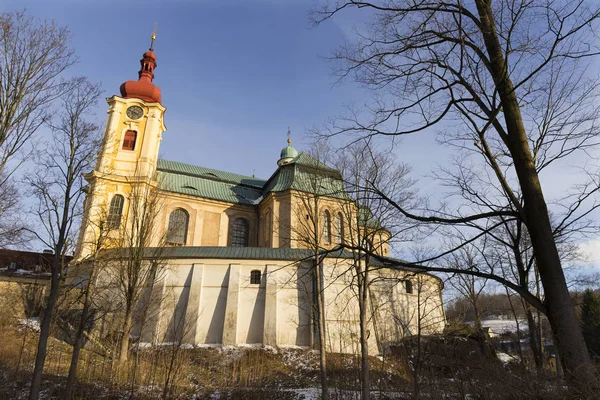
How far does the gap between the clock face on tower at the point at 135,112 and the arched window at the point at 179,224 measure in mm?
8938

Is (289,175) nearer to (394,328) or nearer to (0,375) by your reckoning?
(394,328)

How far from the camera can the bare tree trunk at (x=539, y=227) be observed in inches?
161

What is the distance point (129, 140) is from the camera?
32.8 meters

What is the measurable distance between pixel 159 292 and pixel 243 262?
Answer: 15.7ft

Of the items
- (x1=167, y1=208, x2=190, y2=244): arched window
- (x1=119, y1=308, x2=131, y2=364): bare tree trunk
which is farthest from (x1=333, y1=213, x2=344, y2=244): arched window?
(x1=167, y1=208, x2=190, y2=244): arched window

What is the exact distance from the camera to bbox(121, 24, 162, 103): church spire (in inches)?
1357

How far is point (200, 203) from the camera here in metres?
32.0

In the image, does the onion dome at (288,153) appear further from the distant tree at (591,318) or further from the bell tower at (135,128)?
the distant tree at (591,318)

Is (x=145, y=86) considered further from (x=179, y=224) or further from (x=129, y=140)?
(x=179, y=224)

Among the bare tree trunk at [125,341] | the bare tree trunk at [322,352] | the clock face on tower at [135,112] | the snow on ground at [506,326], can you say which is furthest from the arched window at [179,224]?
the snow on ground at [506,326]

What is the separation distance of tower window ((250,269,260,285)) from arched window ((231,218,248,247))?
9.28m

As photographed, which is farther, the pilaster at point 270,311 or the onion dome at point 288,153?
the onion dome at point 288,153

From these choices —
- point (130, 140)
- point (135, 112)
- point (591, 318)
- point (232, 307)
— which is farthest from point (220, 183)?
point (591, 318)

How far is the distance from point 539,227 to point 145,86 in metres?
35.9
